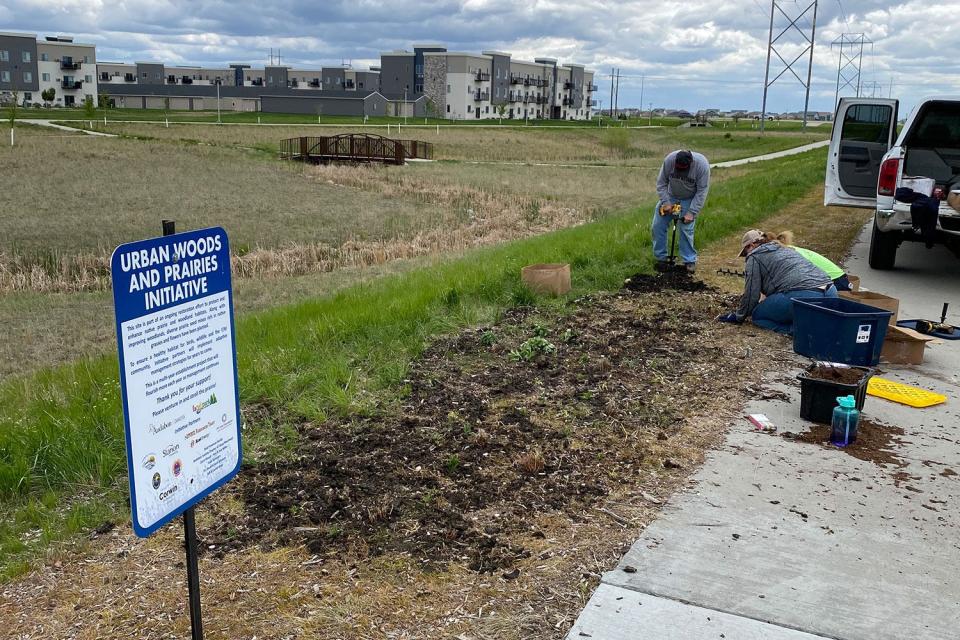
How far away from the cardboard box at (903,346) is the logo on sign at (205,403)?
6.22 m


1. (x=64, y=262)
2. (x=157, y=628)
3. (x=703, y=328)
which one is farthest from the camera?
(x=64, y=262)

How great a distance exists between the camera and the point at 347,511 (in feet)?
15.0

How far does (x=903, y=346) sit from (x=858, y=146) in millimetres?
7008

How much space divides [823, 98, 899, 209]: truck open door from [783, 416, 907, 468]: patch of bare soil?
8.00 metres

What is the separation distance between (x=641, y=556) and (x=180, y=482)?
7.14 feet

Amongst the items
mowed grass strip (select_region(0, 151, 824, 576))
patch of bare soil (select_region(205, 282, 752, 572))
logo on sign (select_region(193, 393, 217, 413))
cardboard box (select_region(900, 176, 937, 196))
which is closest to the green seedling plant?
patch of bare soil (select_region(205, 282, 752, 572))

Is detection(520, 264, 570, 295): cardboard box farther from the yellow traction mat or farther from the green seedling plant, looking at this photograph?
the yellow traction mat

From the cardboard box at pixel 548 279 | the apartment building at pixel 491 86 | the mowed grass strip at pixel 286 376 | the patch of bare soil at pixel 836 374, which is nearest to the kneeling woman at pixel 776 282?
the patch of bare soil at pixel 836 374

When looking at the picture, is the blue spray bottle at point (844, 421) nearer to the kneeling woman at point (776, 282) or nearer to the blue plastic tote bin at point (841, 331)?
the blue plastic tote bin at point (841, 331)

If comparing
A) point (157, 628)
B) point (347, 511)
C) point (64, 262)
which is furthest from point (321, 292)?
point (157, 628)

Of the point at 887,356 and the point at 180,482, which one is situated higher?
the point at 180,482

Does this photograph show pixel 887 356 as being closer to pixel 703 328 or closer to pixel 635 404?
pixel 703 328

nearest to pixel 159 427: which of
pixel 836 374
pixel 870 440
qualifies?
pixel 870 440

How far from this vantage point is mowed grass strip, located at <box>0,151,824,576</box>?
193 inches
